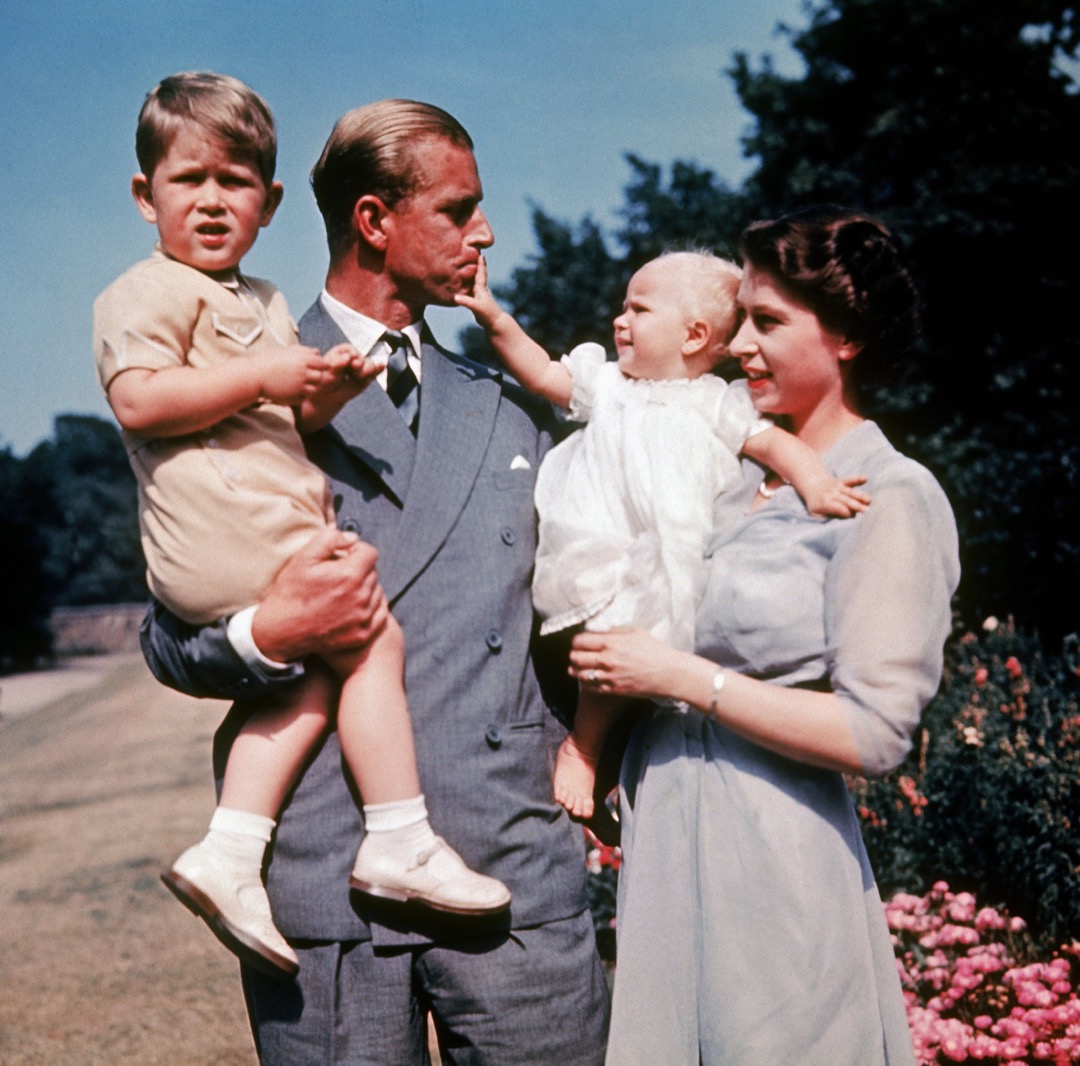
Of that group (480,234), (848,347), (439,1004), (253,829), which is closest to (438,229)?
(480,234)

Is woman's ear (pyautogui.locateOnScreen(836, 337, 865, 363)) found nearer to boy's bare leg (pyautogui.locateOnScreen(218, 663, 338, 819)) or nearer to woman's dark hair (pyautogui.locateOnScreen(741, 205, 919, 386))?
woman's dark hair (pyautogui.locateOnScreen(741, 205, 919, 386))

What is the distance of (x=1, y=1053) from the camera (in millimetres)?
5867

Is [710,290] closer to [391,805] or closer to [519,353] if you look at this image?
[519,353]

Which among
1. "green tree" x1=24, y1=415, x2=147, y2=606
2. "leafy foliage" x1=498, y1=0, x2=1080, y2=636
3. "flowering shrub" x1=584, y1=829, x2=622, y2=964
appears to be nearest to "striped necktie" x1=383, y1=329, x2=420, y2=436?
"flowering shrub" x1=584, y1=829, x2=622, y2=964

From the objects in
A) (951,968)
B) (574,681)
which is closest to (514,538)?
(574,681)

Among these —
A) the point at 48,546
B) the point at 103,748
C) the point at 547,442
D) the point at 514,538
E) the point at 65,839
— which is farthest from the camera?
the point at 48,546

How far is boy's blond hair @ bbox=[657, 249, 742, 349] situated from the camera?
252cm

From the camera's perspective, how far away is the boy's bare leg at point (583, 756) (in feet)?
7.64

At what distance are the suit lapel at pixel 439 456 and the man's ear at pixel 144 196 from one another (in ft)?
2.04

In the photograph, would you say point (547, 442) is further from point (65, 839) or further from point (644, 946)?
point (65, 839)

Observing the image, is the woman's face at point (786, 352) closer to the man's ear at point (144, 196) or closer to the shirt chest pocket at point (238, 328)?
the shirt chest pocket at point (238, 328)

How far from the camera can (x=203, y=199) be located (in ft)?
7.26

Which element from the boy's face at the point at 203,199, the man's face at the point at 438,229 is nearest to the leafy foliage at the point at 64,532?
the man's face at the point at 438,229

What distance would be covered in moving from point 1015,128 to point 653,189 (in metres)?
11.4
